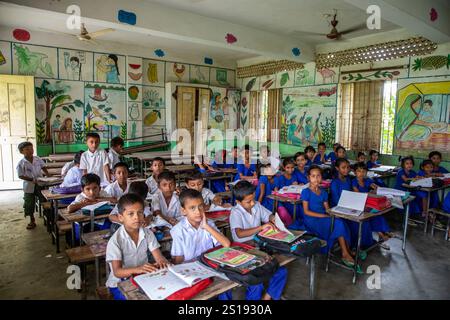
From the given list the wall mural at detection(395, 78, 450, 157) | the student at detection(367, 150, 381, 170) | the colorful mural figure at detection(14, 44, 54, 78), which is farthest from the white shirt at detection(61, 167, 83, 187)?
the wall mural at detection(395, 78, 450, 157)

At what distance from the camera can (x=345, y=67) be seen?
755 centimetres

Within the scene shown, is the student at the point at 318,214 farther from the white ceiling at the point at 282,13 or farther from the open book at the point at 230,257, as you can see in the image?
the white ceiling at the point at 282,13

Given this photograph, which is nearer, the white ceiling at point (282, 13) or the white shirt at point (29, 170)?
the white shirt at point (29, 170)

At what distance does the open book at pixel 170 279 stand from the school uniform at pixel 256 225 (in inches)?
28.6

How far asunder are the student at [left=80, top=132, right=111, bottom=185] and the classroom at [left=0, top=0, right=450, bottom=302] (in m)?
0.03

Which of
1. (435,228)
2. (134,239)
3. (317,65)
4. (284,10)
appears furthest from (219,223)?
(317,65)

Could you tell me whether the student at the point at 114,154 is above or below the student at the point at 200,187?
above

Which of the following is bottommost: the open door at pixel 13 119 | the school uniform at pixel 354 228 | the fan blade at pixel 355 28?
the school uniform at pixel 354 228

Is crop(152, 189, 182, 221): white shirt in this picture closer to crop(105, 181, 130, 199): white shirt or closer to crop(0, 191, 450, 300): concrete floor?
crop(105, 181, 130, 199): white shirt

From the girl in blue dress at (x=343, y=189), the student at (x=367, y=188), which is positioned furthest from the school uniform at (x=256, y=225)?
the student at (x=367, y=188)

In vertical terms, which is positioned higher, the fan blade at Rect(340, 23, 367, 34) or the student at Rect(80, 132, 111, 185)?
the fan blade at Rect(340, 23, 367, 34)

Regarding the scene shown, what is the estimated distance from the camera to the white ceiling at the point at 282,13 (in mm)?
5270

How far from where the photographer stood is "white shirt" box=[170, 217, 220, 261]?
2.15m

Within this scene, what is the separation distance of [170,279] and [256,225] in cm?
122
